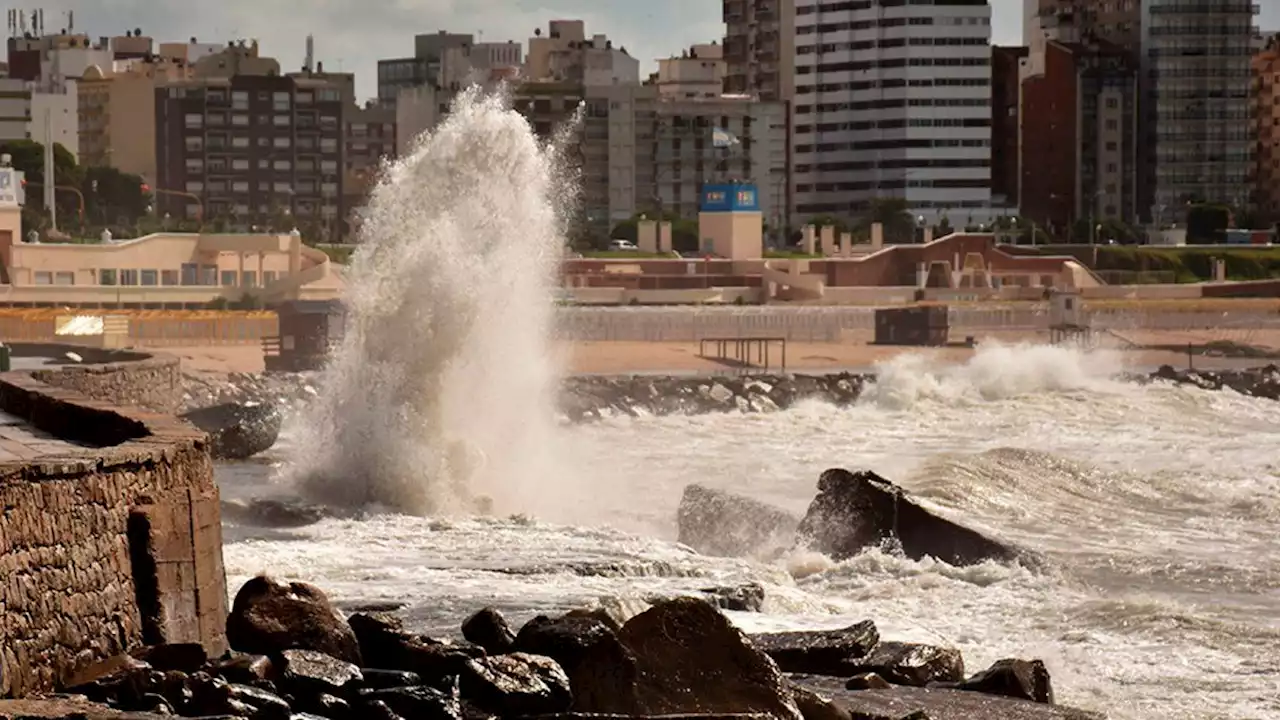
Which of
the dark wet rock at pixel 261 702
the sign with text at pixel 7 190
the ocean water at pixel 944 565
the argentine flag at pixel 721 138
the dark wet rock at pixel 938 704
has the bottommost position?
the ocean water at pixel 944 565

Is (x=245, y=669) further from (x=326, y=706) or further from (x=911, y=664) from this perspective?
(x=911, y=664)

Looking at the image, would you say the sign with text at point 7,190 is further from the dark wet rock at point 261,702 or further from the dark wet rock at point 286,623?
the dark wet rock at point 261,702

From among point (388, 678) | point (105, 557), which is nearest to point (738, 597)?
point (388, 678)

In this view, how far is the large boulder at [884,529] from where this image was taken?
20.2m

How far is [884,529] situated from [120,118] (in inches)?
4332

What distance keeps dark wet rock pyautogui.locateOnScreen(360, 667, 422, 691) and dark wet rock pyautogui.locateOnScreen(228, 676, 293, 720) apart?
58 cm

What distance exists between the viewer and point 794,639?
13.8 m

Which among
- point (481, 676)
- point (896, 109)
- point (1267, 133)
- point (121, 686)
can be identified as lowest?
point (481, 676)

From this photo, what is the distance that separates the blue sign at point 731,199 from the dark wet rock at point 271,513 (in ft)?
220

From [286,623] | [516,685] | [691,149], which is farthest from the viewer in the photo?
[691,149]

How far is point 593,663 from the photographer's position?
36.9ft

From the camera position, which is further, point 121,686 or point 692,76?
point 692,76

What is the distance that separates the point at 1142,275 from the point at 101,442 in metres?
79.4

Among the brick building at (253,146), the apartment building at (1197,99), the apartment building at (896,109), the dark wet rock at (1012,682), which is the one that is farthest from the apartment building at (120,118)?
the dark wet rock at (1012,682)
